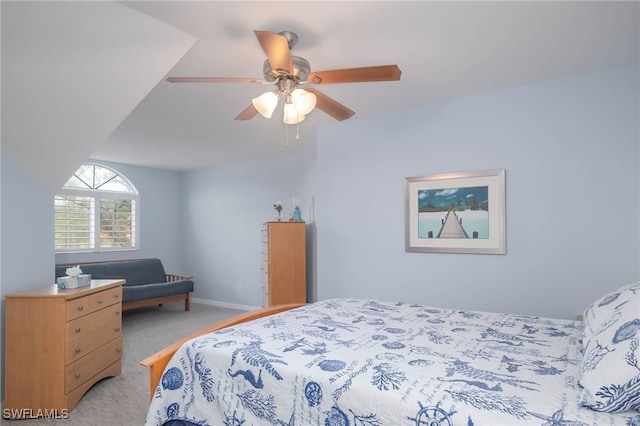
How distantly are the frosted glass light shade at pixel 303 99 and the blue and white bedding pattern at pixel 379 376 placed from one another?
3.88ft

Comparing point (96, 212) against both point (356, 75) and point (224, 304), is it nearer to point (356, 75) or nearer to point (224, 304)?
point (224, 304)

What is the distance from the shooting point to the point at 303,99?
1960 millimetres

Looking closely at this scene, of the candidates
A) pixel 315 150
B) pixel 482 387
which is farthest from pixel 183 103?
pixel 482 387

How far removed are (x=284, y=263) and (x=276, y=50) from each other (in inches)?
107

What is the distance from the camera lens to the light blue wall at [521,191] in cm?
252

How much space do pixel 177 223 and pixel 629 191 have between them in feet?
20.4

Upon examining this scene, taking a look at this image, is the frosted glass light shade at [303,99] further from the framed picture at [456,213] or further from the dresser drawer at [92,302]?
the dresser drawer at [92,302]

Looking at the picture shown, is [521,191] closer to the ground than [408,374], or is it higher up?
higher up

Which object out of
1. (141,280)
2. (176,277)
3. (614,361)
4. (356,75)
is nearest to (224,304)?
(176,277)

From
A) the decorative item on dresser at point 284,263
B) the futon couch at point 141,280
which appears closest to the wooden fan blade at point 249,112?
the decorative item on dresser at point 284,263

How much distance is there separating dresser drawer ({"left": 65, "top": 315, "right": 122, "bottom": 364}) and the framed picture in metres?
2.59

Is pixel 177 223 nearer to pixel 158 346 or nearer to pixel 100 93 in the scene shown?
pixel 158 346

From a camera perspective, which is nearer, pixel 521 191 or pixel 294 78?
pixel 294 78

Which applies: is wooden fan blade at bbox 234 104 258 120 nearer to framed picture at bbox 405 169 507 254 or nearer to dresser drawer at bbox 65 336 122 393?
framed picture at bbox 405 169 507 254
